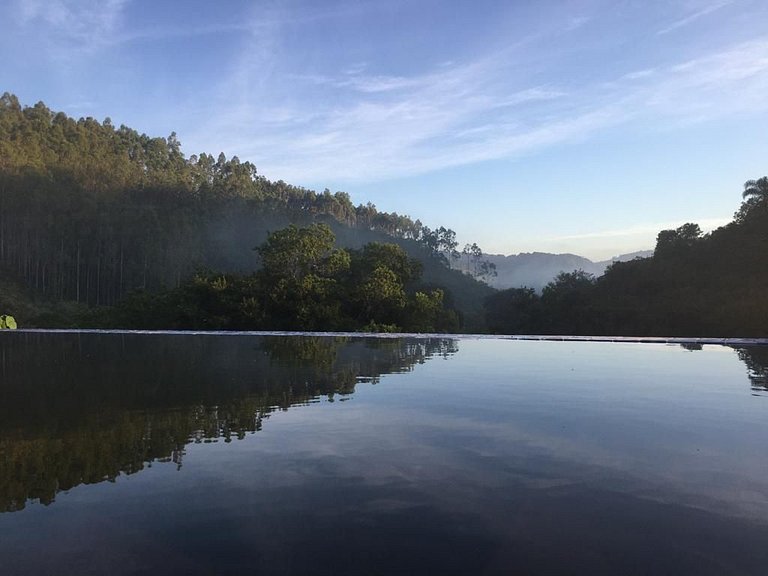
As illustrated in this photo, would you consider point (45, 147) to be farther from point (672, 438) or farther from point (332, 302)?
point (672, 438)

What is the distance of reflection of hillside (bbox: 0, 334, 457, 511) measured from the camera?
10.5 ft

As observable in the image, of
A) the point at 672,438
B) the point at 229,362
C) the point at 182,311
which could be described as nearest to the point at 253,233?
the point at 182,311

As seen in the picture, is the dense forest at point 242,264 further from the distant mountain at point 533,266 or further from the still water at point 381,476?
the distant mountain at point 533,266

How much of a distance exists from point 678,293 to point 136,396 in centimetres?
2191

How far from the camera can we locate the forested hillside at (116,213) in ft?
118

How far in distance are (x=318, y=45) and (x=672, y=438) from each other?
14833 millimetres

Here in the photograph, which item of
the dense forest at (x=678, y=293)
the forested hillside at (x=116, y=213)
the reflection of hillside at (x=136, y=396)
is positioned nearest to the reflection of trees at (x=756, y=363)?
the reflection of hillside at (x=136, y=396)

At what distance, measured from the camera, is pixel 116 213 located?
39.8m

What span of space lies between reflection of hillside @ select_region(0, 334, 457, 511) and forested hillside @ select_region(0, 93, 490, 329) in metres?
11.3

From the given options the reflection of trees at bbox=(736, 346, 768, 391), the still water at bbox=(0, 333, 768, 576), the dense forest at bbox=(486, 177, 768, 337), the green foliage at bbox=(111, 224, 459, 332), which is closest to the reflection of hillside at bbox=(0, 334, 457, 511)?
the still water at bbox=(0, 333, 768, 576)

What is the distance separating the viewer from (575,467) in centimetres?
317

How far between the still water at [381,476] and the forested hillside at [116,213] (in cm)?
1579

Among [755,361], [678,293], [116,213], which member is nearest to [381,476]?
[755,361]

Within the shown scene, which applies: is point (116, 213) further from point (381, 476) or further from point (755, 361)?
point (381, 476)
